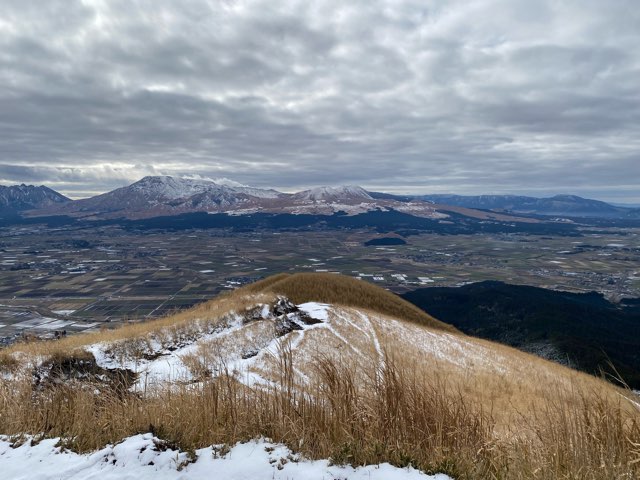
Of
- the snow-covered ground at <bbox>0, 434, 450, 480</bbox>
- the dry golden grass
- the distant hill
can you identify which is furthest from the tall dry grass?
the distant hill

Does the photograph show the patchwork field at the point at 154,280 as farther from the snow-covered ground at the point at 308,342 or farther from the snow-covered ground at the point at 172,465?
the snow-covered ground at the point at 172,465

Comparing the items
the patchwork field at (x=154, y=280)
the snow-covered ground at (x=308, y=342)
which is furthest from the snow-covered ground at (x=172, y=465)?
the patchwork field at (x=154, y=280)

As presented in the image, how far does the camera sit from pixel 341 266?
180250 mm

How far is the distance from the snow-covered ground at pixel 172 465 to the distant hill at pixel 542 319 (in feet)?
235

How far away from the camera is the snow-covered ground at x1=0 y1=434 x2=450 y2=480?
147 inches

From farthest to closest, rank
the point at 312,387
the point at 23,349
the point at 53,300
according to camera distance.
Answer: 1. the point at 53,300
2. the point at 23,349
3. the point at 312,387

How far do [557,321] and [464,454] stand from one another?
113 m

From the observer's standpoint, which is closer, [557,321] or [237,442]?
[237,442]

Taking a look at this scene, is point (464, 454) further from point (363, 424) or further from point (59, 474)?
point (59, 474)

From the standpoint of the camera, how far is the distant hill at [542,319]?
75.8 meters

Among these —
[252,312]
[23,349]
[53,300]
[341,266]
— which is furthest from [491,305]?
[53,300]

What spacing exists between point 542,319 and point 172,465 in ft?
379

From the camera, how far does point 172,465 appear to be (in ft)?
12.9

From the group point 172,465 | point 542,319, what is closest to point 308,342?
point 172,465
